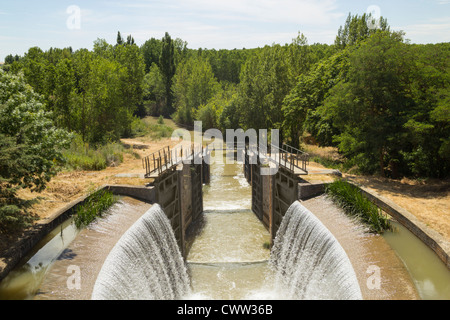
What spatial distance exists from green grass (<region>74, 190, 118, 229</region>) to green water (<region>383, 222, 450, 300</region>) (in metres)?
9.65

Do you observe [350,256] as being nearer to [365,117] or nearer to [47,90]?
[365,117]

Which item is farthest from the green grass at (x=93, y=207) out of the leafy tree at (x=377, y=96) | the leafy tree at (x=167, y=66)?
the leafy tree at (x=167, y=66)

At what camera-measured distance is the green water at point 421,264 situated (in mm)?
7953

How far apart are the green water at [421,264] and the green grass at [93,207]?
9653 mm

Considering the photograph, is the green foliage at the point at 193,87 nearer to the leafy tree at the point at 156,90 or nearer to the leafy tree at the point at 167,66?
the leafy tree at the point at 167,66

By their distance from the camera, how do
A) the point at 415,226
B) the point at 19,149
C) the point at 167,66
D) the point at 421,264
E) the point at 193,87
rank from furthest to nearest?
the point at 167,66, the point at 193,87, the point at 415,226, the point at 19,149, the point at 421,264

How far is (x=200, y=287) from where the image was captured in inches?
543

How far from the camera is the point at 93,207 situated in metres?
12.3

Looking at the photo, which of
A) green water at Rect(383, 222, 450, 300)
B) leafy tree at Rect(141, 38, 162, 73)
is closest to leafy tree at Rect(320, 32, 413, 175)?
green water at Rect(383, 222, 450, 300)

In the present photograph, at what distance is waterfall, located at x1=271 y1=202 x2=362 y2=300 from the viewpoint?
895cm

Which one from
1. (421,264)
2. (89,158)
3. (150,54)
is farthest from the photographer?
(150,54)

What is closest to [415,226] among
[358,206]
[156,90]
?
[358,206]

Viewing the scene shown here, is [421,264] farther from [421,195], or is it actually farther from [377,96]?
[377,96]

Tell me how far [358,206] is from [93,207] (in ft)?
31.3
